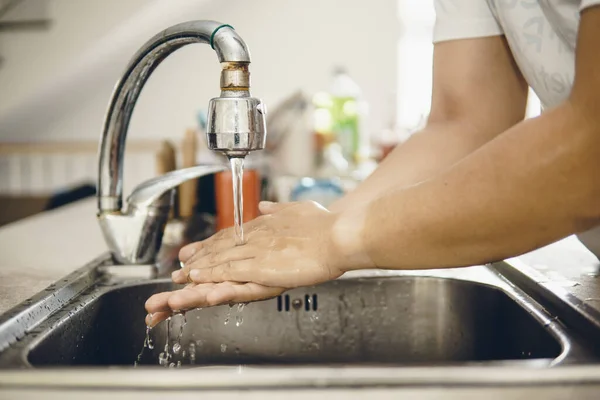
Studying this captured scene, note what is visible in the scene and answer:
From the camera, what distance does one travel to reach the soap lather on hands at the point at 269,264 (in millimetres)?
759

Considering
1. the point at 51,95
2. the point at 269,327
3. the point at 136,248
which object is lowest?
the point at 269,327

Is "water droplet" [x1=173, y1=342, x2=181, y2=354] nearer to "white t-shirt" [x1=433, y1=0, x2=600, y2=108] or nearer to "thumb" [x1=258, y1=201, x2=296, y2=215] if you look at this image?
"thumb" [x1=258, y1=201, x2=296, y2=215]

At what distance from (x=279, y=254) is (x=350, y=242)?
0.33ft

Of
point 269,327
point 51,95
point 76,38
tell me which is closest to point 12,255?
point 269,327

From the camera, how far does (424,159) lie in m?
1.02

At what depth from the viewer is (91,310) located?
88 centimetres

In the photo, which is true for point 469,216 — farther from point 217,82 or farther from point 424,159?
point 217,82

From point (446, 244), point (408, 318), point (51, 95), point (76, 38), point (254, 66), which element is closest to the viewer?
point (446, 244)

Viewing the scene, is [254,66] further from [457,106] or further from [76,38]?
[457,106]

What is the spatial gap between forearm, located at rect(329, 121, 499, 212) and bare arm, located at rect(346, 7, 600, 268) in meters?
0.31

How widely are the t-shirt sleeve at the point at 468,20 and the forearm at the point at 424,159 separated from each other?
0.42 ft

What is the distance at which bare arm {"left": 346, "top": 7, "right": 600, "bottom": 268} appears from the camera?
0.59 m

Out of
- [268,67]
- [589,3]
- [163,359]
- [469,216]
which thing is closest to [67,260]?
[163,359]

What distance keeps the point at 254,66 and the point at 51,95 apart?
1.43 m
